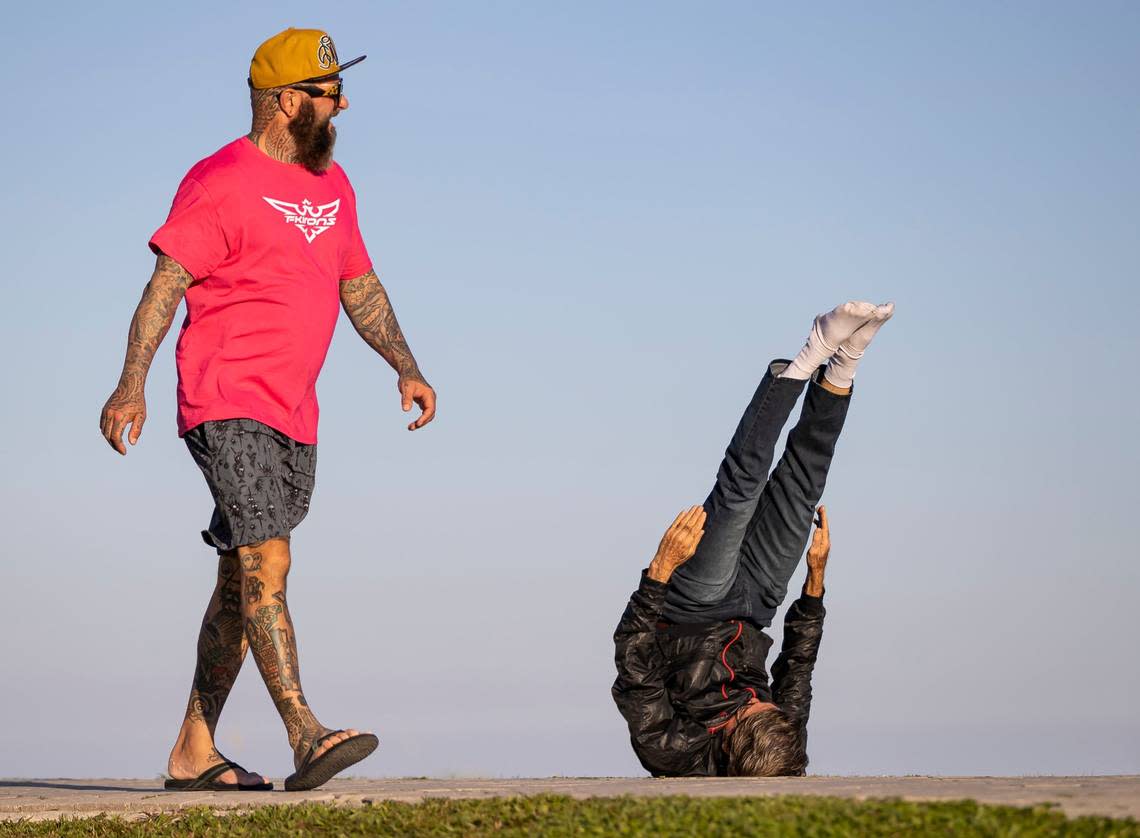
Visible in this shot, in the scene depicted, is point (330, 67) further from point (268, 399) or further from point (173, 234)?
point (268, 399)

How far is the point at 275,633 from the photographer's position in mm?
4984

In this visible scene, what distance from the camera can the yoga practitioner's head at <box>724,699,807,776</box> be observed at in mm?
5512

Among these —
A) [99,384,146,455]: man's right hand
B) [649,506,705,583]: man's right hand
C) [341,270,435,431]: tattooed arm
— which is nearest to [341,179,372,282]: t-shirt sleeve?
[341,270,435,431]: tattooed arm

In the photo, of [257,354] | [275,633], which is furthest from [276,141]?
[275,633]

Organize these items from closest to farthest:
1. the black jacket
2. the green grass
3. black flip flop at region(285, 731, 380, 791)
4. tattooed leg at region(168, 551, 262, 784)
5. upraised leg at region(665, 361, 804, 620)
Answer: the green grass → black flip flop at region(285, 731, 380, 791) → tattooed leg at region(168, 551, 262, 784) → the black jacket → upraised leg at region(665, 361, 804, 620)

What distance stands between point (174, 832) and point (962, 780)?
258cm

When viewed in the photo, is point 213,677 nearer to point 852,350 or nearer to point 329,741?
point 329,741

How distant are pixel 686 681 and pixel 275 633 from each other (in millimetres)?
1896

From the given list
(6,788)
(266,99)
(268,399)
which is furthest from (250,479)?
(6,788)

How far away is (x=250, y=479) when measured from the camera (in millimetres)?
5055

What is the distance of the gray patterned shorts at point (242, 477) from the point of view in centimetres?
504

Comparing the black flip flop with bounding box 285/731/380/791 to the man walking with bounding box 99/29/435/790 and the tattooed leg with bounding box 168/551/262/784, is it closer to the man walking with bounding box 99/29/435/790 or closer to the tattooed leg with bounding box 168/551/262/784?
the man walking with bounding box 99/29/435/790

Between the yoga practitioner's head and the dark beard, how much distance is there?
2.93m

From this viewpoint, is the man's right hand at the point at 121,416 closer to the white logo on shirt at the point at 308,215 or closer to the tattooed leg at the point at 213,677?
the tattooed leg at the point at 213,677
